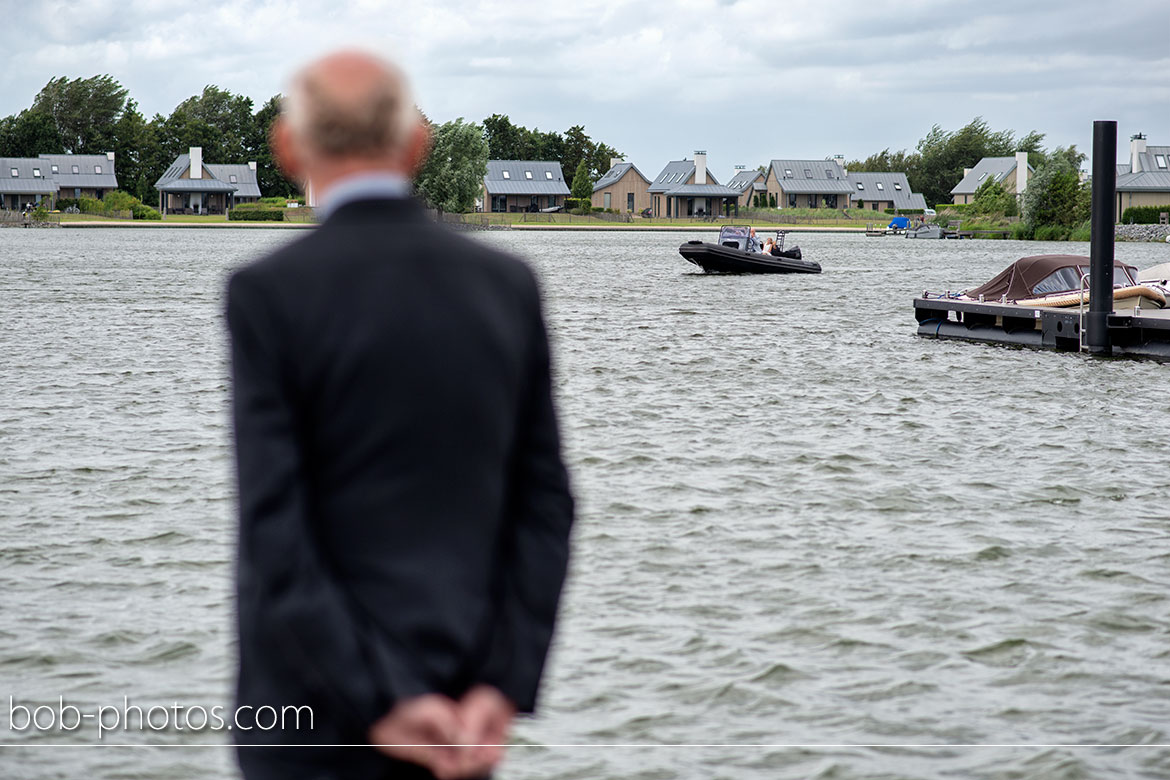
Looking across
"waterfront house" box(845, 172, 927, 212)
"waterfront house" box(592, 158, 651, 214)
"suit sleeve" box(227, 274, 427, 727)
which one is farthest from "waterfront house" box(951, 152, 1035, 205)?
"suit sleeve" box(227, 274, 427, 727)

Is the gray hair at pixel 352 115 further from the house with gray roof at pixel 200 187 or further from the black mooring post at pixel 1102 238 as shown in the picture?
the house with gray roof at pixel 200 187

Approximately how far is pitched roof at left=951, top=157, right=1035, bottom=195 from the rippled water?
12448 cm

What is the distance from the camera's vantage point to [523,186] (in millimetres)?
135625

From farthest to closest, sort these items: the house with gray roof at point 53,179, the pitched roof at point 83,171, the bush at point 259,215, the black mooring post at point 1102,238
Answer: the pitched roof at point 83,171 → the house with gray roof at point 53,179 → the bush at point 259,215 → the black mooring post at point 1102,238

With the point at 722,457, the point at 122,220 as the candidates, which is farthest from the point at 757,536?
the point at 122,220

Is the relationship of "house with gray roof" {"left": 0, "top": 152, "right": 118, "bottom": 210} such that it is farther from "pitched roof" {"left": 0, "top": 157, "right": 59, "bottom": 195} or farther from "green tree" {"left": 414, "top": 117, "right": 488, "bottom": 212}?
"green tree" {"left": 414, "top": 117, "right": 488, "bottom": 212}

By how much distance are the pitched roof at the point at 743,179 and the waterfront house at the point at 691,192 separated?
250 inches

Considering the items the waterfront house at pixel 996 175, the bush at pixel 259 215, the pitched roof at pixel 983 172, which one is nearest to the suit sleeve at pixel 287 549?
the bush at pixel 259 215

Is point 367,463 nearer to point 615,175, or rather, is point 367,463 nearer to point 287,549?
point 287,549

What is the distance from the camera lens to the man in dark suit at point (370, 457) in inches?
96.8

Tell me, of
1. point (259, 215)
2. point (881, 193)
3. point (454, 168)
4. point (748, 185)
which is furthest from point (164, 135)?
point (881, 193)

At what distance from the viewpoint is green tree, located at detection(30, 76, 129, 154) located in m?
147

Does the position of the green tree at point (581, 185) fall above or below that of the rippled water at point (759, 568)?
above

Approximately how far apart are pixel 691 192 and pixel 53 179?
206 ft
